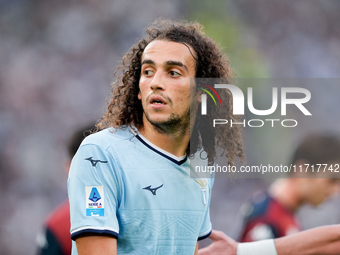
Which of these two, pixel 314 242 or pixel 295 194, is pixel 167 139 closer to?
pixel 314 242

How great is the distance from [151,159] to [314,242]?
7.13ft

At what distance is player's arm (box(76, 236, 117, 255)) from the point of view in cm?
191

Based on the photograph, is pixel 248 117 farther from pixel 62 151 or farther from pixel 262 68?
pixel 62 151

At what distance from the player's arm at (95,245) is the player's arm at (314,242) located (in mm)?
2138

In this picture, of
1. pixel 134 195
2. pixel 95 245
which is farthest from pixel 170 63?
pixel 95 245

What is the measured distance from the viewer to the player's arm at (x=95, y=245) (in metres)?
1.91

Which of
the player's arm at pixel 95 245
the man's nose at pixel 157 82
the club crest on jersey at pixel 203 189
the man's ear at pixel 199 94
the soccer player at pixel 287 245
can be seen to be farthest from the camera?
the soccer player at pixel 287 245

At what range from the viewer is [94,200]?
198 cm

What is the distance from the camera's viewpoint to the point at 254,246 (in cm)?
345

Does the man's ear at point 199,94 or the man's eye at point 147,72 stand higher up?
the man's eye at point 147,72

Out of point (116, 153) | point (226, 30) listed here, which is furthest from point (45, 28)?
point (116, 153)

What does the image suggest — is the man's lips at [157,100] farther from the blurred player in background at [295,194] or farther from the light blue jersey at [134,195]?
the blurred player in background at [295,194]

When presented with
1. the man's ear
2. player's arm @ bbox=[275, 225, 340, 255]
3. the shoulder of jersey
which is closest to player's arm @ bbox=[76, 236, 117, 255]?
the shoulder of jersey

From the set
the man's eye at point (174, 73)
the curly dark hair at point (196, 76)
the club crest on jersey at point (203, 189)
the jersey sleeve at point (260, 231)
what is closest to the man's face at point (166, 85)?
Answer: the man's eye at point (174, 73)
